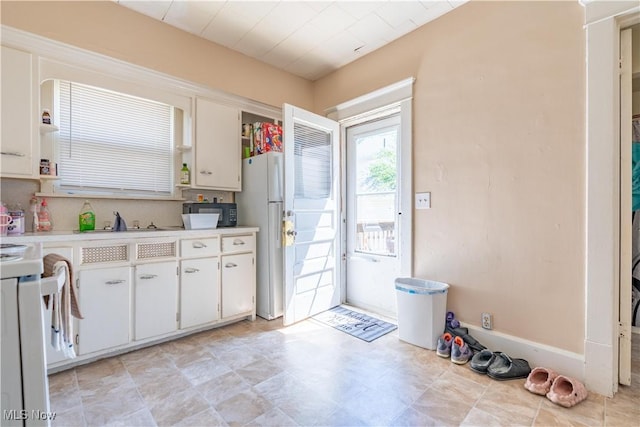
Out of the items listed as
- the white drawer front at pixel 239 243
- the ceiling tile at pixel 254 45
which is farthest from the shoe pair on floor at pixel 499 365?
the ceiling tile at pixel 254 45

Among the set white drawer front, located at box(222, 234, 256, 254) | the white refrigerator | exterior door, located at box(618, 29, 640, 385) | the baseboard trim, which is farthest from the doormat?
exterior door, located at box(618, 29, 640, 385)

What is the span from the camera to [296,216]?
9.27ft

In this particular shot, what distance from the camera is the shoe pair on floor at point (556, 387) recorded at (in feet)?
5.26

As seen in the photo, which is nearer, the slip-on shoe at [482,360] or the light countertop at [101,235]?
the light countertop at [101,235]

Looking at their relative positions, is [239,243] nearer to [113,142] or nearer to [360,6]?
[113,142]

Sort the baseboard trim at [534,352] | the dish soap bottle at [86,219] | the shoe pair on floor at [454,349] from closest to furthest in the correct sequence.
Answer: the baseboard trim at [534,352], the shoe pair on floor at [454,349], the dish soap bottle at [86,219]

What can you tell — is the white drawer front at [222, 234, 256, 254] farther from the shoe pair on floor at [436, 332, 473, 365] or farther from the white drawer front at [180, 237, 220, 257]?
the shoe pair on floor at [436, 332, 473, 365]

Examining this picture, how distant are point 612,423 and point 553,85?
194cm

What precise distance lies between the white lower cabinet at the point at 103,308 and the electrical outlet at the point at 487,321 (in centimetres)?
264

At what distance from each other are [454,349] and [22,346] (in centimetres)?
229

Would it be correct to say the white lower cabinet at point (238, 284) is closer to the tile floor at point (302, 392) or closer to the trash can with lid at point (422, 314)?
the tile floor at point (302, 392)

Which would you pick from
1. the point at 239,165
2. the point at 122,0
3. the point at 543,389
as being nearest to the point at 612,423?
the point at 543,389

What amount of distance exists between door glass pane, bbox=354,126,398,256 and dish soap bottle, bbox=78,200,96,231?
8.08ft

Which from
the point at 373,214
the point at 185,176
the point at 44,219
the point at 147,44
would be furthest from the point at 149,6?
the point at 373,214
